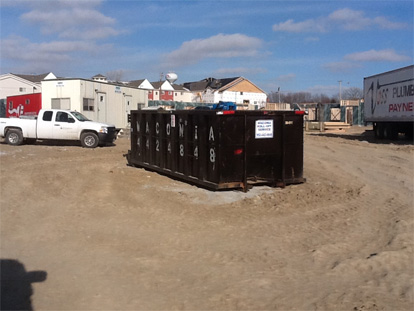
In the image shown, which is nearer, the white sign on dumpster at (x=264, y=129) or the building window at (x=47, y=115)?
the white sign on dumpster at (x=264, y=129)

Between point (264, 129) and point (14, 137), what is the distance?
14515 mm

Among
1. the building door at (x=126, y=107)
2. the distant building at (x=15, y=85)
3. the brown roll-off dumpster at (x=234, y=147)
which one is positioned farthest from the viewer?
the distant building at (x=15, y=85)

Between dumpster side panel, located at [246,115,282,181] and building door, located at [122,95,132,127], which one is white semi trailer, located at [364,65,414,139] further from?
dumpster side panel, located at [246,115,282,181]

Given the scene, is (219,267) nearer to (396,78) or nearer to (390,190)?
(390,190)

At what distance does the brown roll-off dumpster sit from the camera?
1040 cm

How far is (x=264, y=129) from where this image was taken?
35.6 feet

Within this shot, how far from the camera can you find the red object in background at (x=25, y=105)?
29342mm

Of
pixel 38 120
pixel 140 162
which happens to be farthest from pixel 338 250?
pixel 38 120

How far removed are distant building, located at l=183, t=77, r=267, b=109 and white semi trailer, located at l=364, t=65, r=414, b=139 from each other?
174 ft

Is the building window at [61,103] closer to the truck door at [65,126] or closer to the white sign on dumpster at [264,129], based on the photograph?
the truck door at [65,126]

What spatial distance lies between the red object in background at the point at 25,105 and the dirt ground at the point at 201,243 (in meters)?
17.7

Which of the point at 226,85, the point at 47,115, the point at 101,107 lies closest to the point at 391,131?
the point at 101,107

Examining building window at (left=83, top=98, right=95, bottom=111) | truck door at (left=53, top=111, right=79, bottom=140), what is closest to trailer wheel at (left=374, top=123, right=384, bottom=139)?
building window at (left=83, top=98, right=95, bottom=111)

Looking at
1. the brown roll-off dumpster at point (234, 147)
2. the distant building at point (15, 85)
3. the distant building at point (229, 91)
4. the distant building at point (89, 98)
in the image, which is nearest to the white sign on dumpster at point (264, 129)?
the brown roll-off dumpster at point (234, 147)
